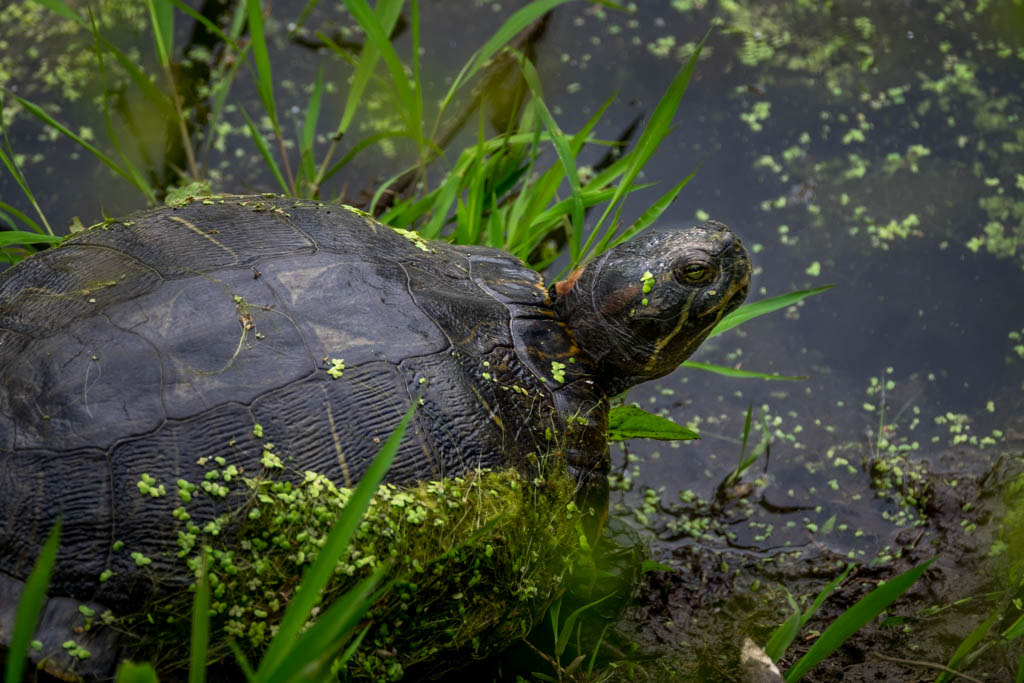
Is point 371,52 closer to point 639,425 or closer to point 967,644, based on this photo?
point 639,425

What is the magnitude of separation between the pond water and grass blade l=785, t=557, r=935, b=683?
973 mm

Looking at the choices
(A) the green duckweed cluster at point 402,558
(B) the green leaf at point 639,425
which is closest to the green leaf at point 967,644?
(B) the green leaf at point 639,425

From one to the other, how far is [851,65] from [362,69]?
7.90 feet

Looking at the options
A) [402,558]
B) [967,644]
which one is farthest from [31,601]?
[967,644]

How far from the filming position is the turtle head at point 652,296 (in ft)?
8.36

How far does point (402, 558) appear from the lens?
81.4 inches

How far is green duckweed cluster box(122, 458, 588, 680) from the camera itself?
6.43ft

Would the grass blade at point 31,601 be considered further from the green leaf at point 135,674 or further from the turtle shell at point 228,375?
the turtle shell at point 228,375

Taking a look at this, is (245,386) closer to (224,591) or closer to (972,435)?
(224,591)

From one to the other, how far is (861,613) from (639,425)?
101 cm

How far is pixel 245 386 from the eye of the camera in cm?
202

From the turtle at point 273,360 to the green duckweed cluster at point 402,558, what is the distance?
5cm

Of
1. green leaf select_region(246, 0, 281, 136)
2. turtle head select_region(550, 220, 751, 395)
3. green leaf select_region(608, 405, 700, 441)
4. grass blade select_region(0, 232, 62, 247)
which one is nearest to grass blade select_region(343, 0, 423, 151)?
green leaf select_region(246, 0, 281, 136)

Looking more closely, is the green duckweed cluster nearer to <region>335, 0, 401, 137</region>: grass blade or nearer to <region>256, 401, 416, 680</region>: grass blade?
<region>256, 401, 416, 680</region>: grass blade
